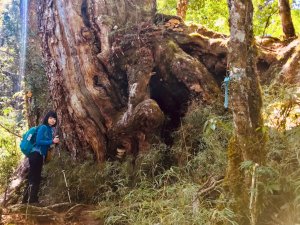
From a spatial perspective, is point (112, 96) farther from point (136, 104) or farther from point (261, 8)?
point (261, 8)

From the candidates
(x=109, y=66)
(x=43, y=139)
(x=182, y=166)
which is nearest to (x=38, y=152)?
(x=43, y=139)

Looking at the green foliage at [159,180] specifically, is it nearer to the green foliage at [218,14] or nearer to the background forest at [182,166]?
the background forest at [182,166]

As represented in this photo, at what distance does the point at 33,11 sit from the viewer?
8.39m

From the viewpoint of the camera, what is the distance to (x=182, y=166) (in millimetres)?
4734

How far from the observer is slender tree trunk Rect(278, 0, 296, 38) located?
617cm

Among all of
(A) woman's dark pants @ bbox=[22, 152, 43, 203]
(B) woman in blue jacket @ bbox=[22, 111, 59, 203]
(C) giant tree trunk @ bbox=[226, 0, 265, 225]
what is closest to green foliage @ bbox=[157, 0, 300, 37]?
(B) woman in blue jacket @ bbox=[22, 111, 59, 203]

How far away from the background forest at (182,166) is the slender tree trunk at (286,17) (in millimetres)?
200

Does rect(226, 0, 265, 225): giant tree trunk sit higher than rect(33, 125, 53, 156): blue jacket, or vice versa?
rect(226, 0, 265, 225): giant tree trunk

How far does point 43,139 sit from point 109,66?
1.75 m

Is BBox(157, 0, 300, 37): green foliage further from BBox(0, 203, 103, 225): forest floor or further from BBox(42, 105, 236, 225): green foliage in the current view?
BBox(0, 203, 103, 225): forest floor

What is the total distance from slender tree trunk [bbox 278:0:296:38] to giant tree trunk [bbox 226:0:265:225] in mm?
3626

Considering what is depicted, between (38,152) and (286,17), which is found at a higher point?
(286,17)

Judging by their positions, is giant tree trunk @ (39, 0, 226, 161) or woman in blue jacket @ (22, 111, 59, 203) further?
giant tree trunk @ (39, 0, 226, 161)

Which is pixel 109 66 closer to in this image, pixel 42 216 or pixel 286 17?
pixel 42 216
